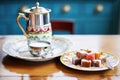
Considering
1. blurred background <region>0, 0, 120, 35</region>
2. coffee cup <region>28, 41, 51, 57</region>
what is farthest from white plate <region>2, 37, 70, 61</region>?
blurred background <region>0, 0, 120, 35</region>

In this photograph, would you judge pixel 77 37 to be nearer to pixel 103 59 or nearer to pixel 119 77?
pixel 103 59

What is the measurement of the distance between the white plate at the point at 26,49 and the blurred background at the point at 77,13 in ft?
4.62

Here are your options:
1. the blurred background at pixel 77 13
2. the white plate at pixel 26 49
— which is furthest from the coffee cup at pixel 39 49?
the blurred background at pixel 77 13

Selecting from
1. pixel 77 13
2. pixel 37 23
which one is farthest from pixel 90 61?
pixel 77 13

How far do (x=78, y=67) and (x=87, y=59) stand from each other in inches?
2.3

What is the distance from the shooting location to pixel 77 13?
2910 millimetres

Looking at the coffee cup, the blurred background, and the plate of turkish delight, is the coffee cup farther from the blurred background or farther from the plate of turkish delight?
the blurred background

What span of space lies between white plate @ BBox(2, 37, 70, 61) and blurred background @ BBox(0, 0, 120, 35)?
1407 millimetres

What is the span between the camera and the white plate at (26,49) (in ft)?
4.02

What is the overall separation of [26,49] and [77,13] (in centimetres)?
163

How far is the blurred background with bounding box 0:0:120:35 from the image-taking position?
2.87 metres

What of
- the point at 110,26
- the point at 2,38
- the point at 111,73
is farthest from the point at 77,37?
the point at 110,26

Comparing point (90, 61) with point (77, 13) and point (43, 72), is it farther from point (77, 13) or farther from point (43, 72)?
point (77, 13)

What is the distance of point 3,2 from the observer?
284cm
